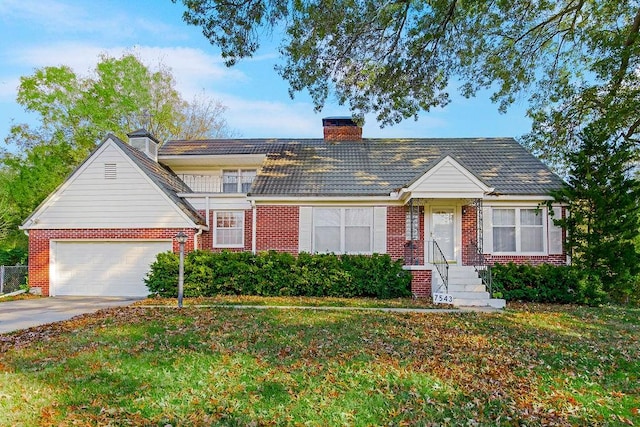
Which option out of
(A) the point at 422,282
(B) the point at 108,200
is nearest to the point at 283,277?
(A) the point at 422,282

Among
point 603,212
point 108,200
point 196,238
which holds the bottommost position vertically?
point 196,238

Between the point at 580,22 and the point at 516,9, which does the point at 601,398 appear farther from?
the point at 580,22

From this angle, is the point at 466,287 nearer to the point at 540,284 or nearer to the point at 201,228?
the point at 540,284

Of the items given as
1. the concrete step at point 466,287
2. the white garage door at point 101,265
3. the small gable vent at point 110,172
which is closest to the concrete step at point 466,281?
the concrete step at point 466,287

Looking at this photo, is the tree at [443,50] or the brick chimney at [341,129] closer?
the tree at [443,50]

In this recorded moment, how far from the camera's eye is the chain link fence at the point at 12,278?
14.8 metres

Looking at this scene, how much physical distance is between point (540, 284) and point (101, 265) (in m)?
14.3

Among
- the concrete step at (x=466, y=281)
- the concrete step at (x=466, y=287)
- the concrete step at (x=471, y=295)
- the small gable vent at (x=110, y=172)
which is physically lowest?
the concrete step at (x=471, y=295)

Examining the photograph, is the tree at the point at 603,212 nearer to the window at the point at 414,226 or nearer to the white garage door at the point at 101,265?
the window at the point at 414,226

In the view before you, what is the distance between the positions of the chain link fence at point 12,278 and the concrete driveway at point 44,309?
90.2 inches

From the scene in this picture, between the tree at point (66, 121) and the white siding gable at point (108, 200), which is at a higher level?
the tree at point (66, 121)

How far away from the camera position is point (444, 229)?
581 inches

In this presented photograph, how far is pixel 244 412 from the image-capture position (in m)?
4.23

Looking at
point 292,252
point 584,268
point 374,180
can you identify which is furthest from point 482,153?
point 292,252
